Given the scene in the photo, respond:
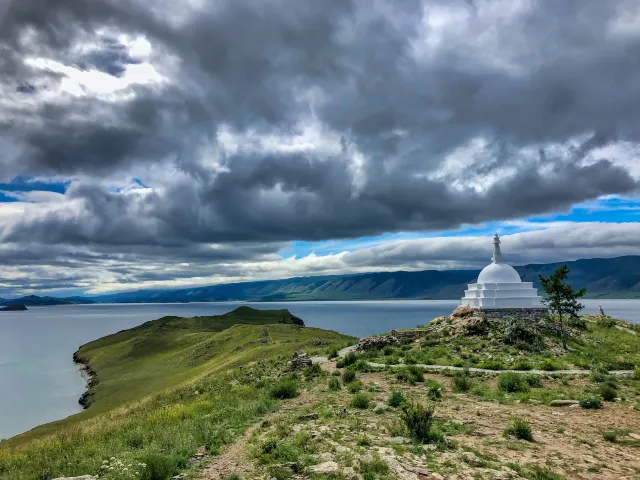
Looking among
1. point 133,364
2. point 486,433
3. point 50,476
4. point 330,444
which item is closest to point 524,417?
point 486,433

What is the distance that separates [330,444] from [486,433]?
19.7 feet

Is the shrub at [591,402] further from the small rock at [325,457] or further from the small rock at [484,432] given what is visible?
the small rock at [325,457]

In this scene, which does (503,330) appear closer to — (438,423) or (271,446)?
(438,423)

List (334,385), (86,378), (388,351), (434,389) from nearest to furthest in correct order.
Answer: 1. (434,389)
2. (334,385)
3. (388,351)
4. (86,378)

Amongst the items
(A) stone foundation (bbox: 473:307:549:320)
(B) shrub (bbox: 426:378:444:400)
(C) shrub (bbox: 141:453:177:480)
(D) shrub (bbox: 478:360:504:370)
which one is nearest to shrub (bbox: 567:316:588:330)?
(A) stone foundation (bbox: 473:307:549:320)

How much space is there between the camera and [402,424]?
51.9ft

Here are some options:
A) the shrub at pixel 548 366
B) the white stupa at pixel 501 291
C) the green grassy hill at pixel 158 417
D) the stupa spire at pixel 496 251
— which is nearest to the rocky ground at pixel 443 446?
the green grassy hill at pixel 158 417

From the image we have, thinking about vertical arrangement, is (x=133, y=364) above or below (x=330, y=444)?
below

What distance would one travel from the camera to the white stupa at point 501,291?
47.0 meters

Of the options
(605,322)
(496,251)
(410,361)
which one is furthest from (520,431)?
(605,322)

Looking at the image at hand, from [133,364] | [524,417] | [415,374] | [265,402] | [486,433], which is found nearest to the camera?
[486,433]

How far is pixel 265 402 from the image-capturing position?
21031 mm

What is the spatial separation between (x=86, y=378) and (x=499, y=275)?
88.5 metres

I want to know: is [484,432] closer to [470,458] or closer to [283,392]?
[470,458]
